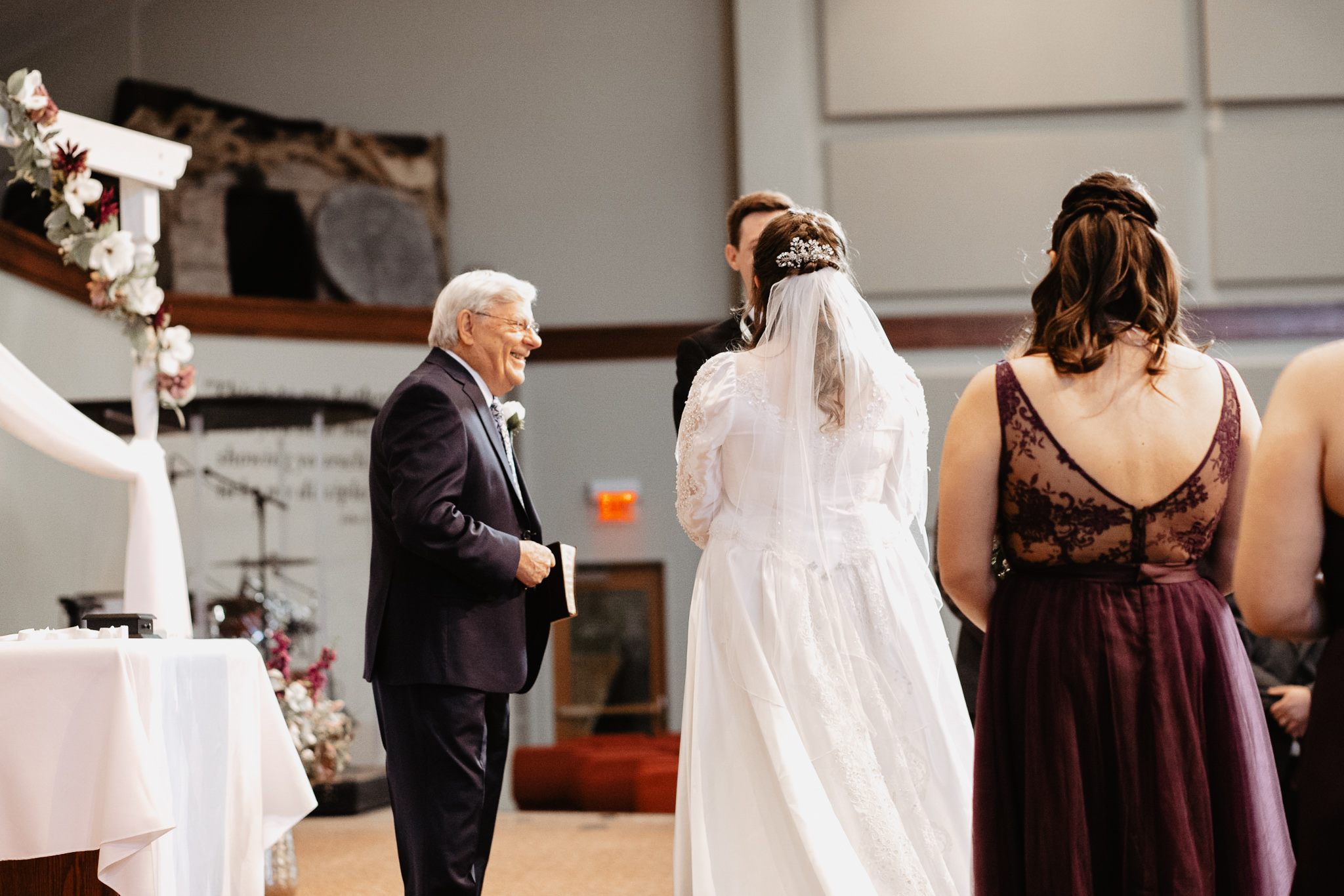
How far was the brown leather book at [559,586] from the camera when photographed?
10.9ft

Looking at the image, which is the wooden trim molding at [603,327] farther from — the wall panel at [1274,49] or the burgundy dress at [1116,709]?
the burgundy dress at [1116,709]

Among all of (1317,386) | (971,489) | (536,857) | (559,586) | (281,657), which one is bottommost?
(536,857)

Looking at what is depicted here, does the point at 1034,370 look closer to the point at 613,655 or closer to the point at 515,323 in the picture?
the point at 515,323

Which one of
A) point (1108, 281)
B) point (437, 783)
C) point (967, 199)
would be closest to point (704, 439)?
Result: point (437, 783)

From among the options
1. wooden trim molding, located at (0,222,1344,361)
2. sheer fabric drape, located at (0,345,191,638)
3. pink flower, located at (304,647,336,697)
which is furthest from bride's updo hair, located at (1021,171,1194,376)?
wooden trim molding, located at (0,222,1344,361)

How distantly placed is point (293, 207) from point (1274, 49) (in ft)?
21.1

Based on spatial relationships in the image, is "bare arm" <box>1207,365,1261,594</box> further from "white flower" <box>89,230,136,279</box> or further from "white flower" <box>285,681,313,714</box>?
"white flower" <box>285,681,313,714</box>

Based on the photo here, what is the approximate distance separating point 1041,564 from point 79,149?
3533 millimetres

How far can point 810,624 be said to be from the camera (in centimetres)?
303

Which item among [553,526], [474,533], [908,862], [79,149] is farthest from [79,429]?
[553,526]

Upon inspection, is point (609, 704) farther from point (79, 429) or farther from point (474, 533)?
point (474, 533)

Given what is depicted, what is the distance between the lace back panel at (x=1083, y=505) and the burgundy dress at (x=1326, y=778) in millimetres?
396

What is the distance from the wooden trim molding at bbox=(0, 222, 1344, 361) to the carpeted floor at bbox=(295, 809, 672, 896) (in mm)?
3265

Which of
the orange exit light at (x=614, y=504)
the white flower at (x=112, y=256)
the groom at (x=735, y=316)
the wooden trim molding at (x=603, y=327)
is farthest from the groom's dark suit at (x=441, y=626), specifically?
the orange exit light at (x=614, y=504)
